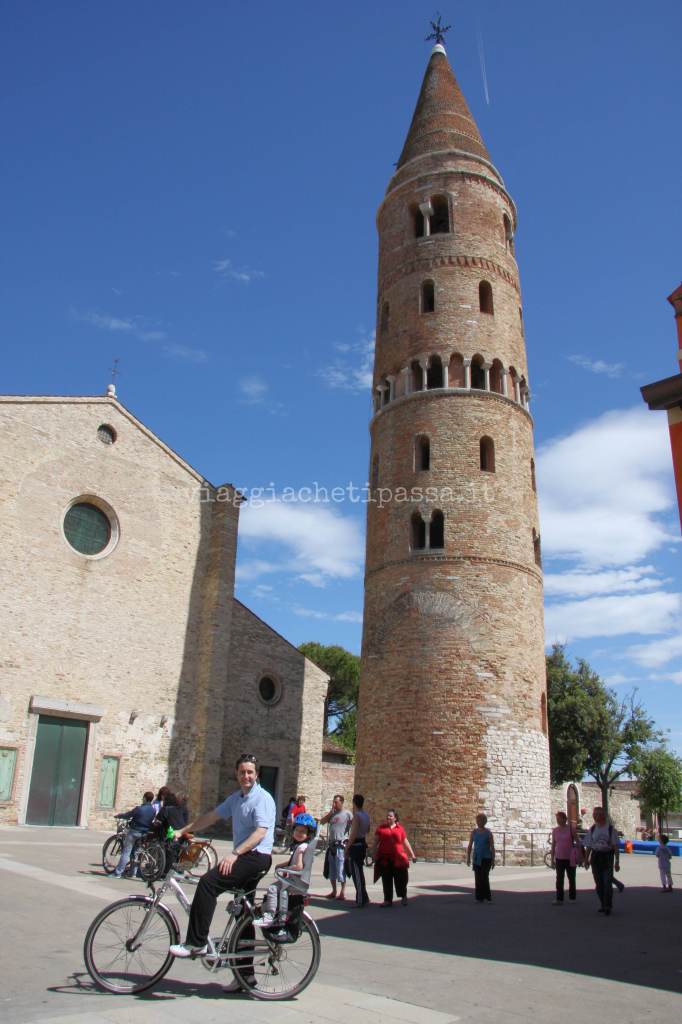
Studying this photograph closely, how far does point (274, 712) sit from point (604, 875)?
15.6m

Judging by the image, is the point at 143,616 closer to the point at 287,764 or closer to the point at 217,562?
the point at 217,562

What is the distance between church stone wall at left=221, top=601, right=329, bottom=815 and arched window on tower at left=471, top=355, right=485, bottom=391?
10.2 metres

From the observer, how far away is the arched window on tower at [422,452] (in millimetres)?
24011

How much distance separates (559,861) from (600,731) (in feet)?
94.6

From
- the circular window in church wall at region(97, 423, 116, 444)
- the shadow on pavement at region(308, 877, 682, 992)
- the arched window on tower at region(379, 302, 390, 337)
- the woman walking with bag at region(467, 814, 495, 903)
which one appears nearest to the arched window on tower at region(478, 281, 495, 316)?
the arched window on tower at region(379, 302, 390, 337)

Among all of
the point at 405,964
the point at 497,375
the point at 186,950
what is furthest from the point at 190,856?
the point at 497,375

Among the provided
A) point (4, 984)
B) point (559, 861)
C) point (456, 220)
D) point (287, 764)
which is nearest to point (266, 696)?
point (287, 764)

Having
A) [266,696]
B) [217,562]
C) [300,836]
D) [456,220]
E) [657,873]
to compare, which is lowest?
[657,873]

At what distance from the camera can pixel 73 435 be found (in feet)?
74.0

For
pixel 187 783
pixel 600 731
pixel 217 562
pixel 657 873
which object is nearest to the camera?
pixel 657 873

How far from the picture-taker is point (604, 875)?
37.7 feet

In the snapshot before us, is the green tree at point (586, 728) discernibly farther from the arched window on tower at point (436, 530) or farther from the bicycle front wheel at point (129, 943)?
the bicycle front wheel at point (129, 943)

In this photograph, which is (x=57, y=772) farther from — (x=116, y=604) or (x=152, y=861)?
(x=152, y=861)

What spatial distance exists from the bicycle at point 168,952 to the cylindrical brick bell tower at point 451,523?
1514cm
